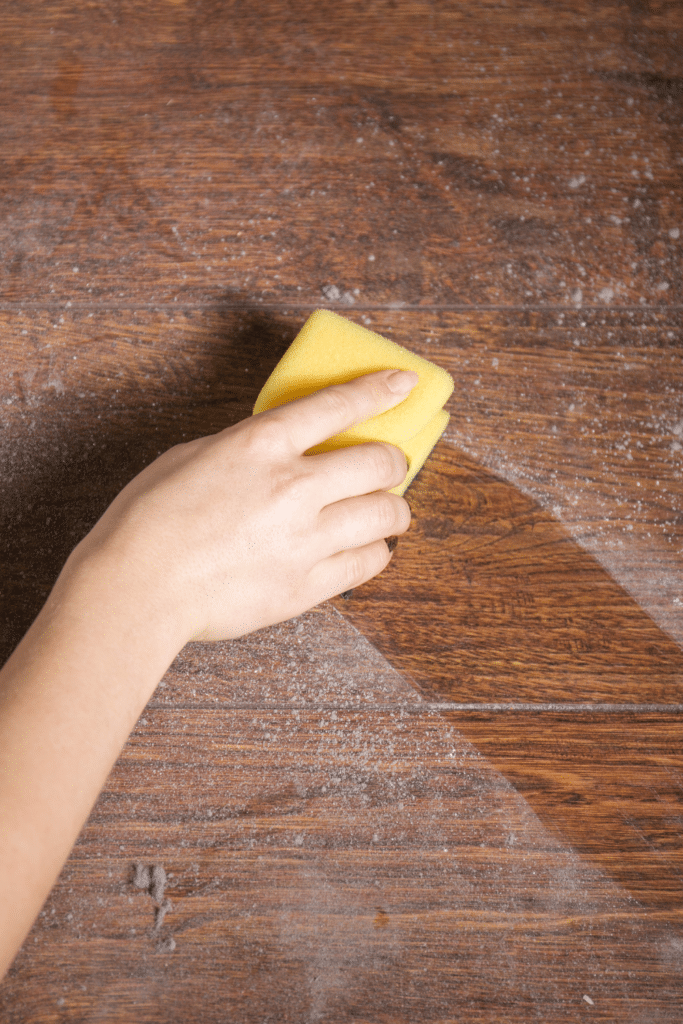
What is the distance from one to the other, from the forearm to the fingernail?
233 mm

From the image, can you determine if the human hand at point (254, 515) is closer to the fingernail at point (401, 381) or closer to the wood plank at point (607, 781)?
the fingernail at point (401, 381)

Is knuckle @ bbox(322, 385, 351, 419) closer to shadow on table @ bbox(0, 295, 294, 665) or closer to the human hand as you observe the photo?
the human hand

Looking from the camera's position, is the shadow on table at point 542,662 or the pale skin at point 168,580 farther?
the shadow on table at point 542,662

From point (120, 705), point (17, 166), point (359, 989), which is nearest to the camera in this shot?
point (120, 705)

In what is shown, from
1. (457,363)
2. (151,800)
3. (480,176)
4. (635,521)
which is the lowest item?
(151,800)

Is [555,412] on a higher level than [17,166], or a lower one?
lower

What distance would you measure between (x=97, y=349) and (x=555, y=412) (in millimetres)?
416

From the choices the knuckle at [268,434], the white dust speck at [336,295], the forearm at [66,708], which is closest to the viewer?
the forearm at [66,708]

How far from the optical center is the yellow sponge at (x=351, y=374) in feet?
1.67

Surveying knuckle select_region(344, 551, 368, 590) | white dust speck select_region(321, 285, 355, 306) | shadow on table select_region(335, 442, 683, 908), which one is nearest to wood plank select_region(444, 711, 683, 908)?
shadow on table select_region(335, 442, 683, 908)

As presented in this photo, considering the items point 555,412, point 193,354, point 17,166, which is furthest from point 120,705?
point 17,166

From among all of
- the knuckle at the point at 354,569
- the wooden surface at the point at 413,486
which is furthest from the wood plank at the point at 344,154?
the knuckle at the point at 354,569

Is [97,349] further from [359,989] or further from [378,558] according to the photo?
[359,989]

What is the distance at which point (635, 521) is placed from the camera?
1.87 ft
